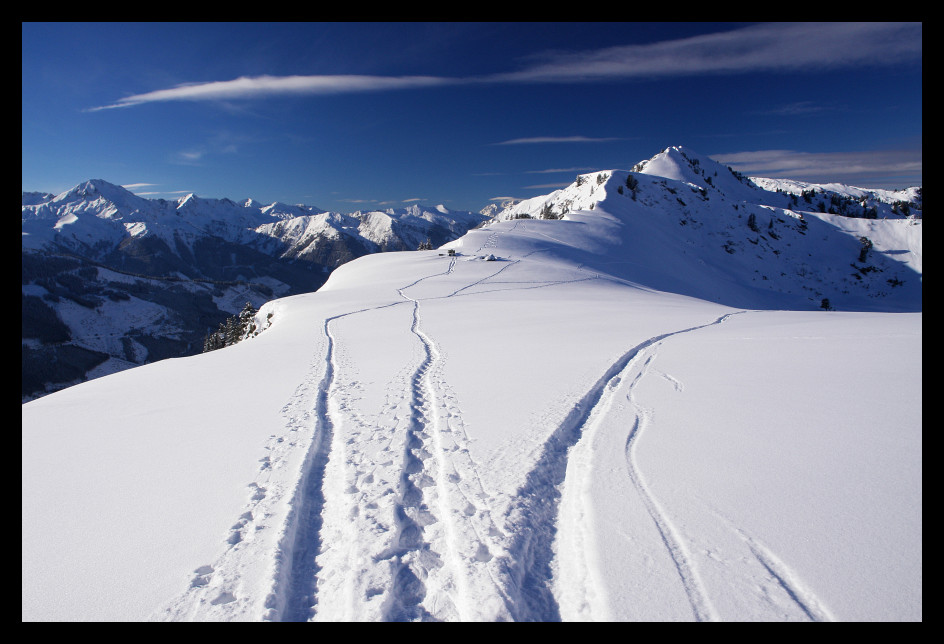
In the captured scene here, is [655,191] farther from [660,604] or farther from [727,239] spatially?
[660,604]

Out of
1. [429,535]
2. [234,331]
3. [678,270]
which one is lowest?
[678,270]

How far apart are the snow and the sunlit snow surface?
0.08 feet

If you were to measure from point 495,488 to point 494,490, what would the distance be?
0.14ft

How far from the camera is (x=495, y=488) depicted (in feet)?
15.2

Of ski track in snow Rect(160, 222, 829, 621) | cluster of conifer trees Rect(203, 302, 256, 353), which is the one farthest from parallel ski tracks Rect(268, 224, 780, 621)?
cluster of conifer trees Rect(203, 302, 256, 353)

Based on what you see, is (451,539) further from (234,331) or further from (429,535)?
(234,331)

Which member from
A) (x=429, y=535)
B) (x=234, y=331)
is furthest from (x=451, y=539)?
(x=234, y=331)

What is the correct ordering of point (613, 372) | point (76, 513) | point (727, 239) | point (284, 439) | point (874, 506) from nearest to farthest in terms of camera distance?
point (874, 506) < point (76, 513) < point (284, 439) < point (613, 372) < point (727, 239)

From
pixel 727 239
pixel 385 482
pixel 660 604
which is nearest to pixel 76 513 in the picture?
pixel 385 482

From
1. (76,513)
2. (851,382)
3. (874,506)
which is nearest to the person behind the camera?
(874,506)

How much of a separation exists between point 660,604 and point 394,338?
38.3 ft

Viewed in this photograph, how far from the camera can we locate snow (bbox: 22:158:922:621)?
10.4 ft

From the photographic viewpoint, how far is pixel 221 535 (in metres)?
3.97

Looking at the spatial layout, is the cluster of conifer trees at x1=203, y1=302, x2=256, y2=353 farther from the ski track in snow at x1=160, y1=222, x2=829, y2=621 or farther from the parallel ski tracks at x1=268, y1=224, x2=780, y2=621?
the parallel ski tracks at x1=268, y1=224, x2=780, y2=621
